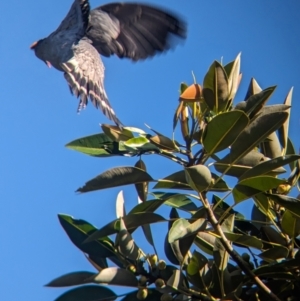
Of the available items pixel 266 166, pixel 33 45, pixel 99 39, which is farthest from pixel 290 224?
pixel 33 45

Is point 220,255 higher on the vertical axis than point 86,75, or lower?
lower

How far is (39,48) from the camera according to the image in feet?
16.8

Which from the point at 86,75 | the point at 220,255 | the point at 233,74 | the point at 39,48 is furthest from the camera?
the point at 39,48

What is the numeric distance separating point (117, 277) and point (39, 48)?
336 centimetres

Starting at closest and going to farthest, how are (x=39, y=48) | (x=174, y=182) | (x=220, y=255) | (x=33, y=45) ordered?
1. (x=220, y=255)
2. (x=174, y=182)
3. (x=39, y=48)
4. (x=33, y=45)

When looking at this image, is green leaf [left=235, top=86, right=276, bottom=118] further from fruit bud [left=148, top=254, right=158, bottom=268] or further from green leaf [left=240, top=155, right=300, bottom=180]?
fruit bud [left=148, top=254, right=158, bottom=268]

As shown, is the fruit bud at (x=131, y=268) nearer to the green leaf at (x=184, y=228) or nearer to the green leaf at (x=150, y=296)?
the green leaf at (x=150, y=296)

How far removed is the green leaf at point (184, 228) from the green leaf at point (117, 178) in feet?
0.73

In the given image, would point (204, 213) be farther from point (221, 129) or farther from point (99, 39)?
point (99, 39)

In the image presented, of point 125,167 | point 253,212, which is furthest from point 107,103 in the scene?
point 125,167

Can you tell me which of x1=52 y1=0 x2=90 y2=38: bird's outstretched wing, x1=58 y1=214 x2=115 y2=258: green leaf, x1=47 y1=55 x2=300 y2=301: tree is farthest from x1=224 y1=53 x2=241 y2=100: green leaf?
x1=52 y1=0 x2=90 y2=38: bird's outstretched wing

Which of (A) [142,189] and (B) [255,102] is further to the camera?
(A) [142,189]

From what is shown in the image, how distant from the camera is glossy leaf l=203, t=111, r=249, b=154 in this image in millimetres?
1998

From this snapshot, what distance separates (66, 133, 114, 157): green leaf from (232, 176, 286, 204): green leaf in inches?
16.7
